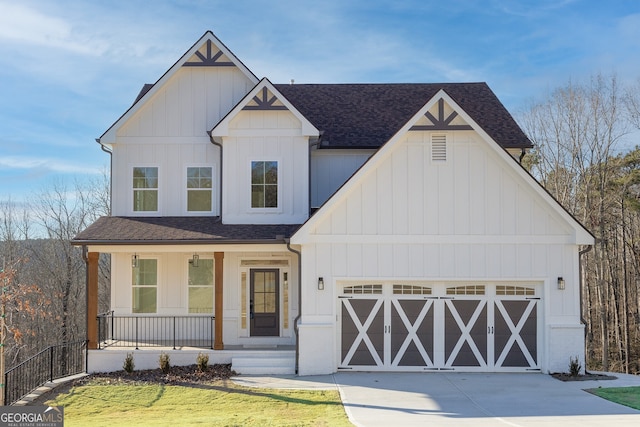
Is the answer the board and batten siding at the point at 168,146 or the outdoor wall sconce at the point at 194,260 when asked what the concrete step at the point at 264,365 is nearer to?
the outdoor wall sconce at the point at 194,260

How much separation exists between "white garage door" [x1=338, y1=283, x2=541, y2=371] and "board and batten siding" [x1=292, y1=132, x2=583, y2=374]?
0.37 m

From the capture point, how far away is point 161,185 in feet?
58.6

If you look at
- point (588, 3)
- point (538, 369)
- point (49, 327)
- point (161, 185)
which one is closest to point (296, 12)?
point (161, 185)

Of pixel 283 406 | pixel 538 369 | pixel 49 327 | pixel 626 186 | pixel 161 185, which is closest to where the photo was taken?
pixel 283 406

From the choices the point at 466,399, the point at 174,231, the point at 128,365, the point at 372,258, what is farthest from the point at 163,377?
the point at 466,399

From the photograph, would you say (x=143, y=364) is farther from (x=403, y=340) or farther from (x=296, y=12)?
(x=296, y=12)

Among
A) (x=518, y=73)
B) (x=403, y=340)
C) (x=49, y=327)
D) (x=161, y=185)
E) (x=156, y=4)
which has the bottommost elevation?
(x=49, y=327)

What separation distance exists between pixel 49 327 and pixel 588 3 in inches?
1234

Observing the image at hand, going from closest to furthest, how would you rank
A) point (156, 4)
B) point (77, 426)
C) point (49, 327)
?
point (77, 426), point (156, 4), point (49, 327)

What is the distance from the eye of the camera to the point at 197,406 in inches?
470

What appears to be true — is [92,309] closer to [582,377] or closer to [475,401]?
[475,401]

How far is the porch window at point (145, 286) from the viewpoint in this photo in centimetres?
1745

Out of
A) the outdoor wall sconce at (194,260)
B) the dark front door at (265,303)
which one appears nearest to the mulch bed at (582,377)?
the dark front door at (265,303)

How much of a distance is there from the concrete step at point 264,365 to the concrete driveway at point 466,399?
37 centimetres
